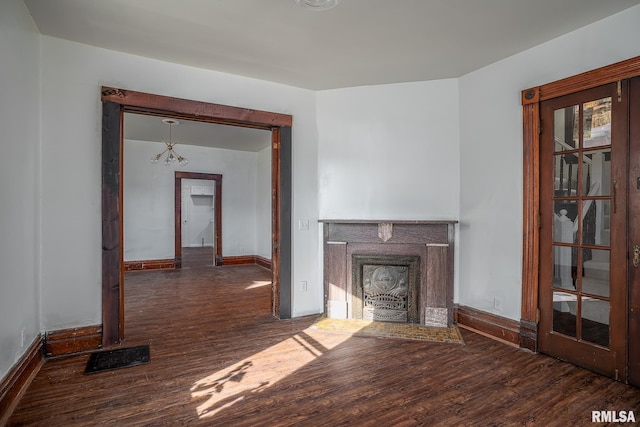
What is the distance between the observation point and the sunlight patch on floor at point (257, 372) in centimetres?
221

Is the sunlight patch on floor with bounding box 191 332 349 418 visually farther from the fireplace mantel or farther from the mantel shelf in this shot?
the mantel shelf

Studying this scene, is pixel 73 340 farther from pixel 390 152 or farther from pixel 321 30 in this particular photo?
pixel 390 152

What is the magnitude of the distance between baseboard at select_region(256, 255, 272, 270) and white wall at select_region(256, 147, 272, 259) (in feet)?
0.23

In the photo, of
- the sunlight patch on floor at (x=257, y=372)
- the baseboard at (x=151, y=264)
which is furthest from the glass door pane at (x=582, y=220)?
the baseboard at (x=151, y=264)

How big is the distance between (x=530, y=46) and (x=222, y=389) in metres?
3.79

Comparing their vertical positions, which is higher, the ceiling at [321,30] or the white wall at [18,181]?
the ceiling at [321,30]

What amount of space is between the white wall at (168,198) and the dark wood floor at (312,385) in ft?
13.0

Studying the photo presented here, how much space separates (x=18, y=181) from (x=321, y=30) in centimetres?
250

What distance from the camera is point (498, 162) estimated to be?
3.31 meters

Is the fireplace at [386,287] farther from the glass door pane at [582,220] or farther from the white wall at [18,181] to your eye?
the white wall at [18,181]

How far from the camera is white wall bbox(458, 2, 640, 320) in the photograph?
9.25 ft

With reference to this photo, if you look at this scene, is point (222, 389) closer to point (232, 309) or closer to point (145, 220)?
point (232, 309)

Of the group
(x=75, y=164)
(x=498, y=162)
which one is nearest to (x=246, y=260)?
(x=75, y=164)

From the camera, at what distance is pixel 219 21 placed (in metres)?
2.57
